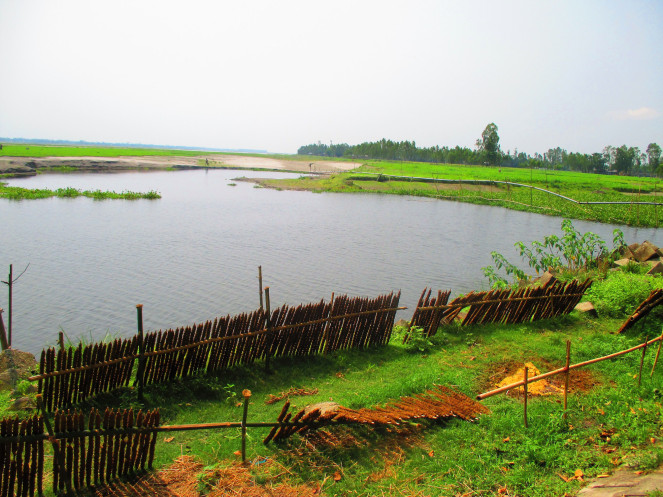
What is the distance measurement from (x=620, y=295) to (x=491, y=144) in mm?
94035

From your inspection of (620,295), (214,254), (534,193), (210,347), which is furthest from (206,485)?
(534,193)

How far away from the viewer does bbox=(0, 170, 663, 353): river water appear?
13.7 m

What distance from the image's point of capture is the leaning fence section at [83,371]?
645 centimetres

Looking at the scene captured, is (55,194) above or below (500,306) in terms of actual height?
above

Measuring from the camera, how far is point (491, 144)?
9819 centimetres

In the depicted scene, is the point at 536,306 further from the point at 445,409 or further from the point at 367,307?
the point at 445,409

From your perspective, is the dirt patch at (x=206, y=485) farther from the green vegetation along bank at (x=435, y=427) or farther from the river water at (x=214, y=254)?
the river water at (x=214, y=254)

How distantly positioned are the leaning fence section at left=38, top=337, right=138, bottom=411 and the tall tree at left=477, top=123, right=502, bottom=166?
10173 centimetres

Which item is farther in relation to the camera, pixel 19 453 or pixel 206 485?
pixel 206 485

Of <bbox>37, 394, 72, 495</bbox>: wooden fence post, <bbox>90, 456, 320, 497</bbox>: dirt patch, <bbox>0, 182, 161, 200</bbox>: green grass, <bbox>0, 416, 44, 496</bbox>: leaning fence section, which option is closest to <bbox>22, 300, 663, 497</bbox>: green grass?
<bbox>90, 456, 320, 497</bbox>: dirt patch

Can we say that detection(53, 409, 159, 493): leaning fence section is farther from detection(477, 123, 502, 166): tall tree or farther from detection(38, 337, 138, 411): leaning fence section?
detection(477, 123, 502, 166): tall tree

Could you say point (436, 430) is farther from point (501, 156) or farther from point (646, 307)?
point (501, 156)

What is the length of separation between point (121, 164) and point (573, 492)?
77.1 metres

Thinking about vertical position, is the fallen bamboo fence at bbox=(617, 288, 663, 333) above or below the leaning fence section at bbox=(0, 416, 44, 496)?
above
